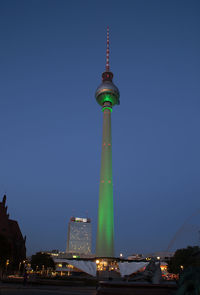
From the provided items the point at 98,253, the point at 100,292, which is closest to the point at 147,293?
the point at 100,292

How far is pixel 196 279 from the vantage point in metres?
10.9

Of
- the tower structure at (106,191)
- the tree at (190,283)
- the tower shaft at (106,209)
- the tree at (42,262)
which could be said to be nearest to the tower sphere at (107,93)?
the tower structure at (106,191)

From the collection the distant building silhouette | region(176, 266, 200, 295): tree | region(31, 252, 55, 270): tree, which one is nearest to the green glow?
the distant building silhouette

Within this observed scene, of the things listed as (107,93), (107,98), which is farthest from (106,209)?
(107,93)

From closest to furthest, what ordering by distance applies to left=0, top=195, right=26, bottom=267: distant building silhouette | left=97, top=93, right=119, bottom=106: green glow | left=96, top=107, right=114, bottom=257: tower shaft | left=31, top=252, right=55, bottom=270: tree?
left=31, top=252, right=55, bottom=270: tree, left=0, top=195, right=26, bottom=267: distant building silhouette, left=96, top=107, right=114, bottom=257: tower shaft, left=97, top=93, right=119, bottom=106: green glow

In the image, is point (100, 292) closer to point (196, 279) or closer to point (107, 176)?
point (196, 279)

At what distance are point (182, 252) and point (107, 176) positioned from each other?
126 feet

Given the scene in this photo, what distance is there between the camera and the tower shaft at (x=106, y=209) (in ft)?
301

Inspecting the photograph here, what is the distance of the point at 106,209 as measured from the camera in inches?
3831

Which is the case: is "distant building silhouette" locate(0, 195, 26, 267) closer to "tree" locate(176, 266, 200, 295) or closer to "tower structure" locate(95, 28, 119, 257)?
"tower structure" locate(95, 28, 119, 257)

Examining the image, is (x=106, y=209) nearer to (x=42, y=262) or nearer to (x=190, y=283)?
(x=42, y=262)

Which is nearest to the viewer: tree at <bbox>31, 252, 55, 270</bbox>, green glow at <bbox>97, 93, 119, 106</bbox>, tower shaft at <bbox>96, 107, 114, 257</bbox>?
tree at <bbox>31, 252, 55, 270</bbox>

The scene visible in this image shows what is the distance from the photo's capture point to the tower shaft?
301ft

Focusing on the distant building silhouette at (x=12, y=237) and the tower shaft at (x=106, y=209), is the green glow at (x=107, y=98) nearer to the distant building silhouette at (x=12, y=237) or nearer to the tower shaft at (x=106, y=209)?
the tower shaft at (x=106, y=209)
